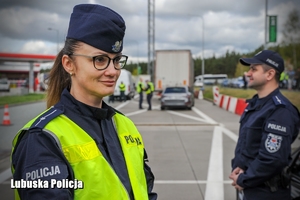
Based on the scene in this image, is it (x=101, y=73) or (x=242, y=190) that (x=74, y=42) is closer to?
(x=101, y=73)

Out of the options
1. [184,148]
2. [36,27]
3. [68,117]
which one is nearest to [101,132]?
[68,117]

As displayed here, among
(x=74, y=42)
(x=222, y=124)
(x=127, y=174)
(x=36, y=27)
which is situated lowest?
(x=222, y=124)

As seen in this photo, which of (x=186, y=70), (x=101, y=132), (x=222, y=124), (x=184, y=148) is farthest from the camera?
(x=186, y=70)

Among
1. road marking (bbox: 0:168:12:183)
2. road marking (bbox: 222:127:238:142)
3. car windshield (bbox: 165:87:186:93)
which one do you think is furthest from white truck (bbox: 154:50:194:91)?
road marking (bbox: 0:168:12:183)

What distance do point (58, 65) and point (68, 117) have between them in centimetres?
47

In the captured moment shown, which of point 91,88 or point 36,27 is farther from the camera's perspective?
point 36,27

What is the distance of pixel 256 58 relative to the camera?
126 inches

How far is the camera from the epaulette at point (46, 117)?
4.37ft

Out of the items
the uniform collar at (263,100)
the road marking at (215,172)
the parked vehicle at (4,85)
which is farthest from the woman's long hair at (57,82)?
the road marking at (215,172)

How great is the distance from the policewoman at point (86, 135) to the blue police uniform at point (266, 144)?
1.33 meters

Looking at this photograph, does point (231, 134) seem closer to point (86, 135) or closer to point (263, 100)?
point (263, 100)

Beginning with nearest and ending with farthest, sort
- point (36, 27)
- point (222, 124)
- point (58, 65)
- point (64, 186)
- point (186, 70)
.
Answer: point (64, 186), point (58, 65), point (36, 27), point (222, 124), point (186, 70)

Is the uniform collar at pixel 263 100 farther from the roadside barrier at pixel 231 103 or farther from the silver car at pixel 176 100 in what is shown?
the silver car at pixel 176 100

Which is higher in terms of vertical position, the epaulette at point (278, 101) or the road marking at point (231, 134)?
the epaulette at point (278, 101)
